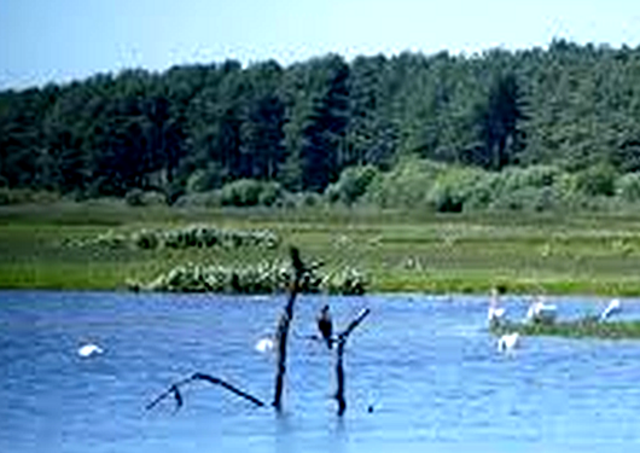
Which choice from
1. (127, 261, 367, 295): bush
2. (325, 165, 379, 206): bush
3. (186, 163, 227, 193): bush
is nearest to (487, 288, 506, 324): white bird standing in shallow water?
(127, 261, 367, 295): bush

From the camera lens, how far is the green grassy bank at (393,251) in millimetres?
64688

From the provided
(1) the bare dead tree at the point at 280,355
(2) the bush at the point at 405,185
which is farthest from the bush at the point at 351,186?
(1) the bare dead tree at the point at 280,355

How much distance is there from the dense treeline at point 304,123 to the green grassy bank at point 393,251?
43933mm

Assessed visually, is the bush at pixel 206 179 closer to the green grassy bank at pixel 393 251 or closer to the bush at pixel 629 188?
the bush at pixel 629 188

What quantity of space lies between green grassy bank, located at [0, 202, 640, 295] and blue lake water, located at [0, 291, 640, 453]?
164 inches

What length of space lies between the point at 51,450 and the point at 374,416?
6527 mm

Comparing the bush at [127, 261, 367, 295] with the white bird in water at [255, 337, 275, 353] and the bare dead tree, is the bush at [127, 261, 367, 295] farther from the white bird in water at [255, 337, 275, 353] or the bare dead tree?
the bare dead tree

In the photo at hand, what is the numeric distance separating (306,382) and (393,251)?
36287 mm

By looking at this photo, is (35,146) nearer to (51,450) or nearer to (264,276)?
(264,276)

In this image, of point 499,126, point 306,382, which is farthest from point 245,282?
point 499,126

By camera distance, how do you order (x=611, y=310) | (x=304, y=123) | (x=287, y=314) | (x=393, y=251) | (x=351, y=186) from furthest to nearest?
1. (x=304, y=123)
2. (x=351, y=186)
3. (x=393, y=251)
4. (x=611, y=310)
5. (x=287, y=314)

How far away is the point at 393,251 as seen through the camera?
78.2 m

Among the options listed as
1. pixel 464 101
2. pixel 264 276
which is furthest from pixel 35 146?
pixel 264 276

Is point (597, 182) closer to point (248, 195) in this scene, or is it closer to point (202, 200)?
point (248, 195)
